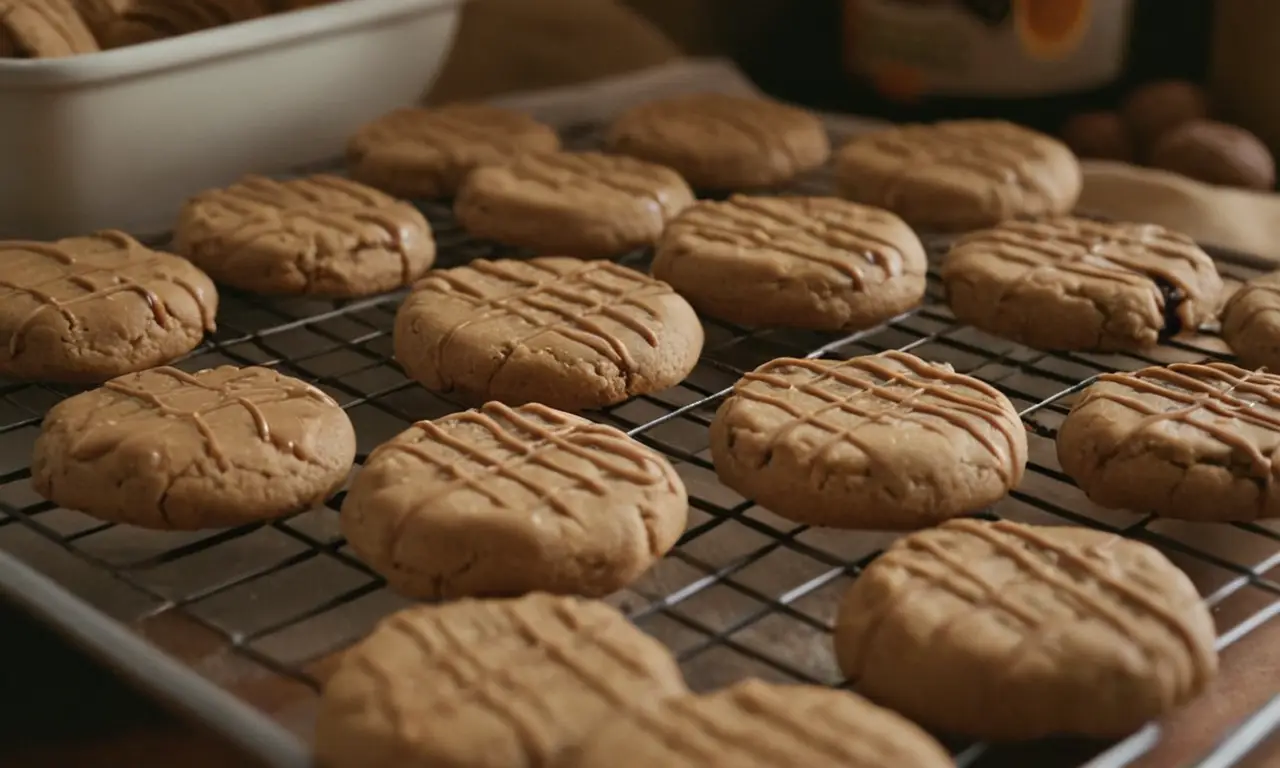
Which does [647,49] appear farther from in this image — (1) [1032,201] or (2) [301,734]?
(2) [301,734]

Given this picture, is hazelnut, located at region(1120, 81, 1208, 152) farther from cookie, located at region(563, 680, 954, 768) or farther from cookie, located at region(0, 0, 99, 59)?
cookie, located at region(563, 680, 954, 768)

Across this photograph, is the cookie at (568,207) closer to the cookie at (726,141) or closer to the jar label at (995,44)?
the cookie at (726,141)

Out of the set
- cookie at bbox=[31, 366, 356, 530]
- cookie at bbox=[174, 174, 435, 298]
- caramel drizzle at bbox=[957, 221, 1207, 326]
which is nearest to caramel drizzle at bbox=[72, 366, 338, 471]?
cookie at bbox=[31, 366, 356, 530]

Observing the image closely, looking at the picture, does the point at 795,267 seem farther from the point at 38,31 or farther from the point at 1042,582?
the point at 38,31

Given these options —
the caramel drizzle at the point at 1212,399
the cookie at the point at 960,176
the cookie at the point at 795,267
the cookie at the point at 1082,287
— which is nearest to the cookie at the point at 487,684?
the caramel drizzle at the point at 1212,399

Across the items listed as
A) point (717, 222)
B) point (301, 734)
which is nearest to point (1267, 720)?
point (301, 734)
